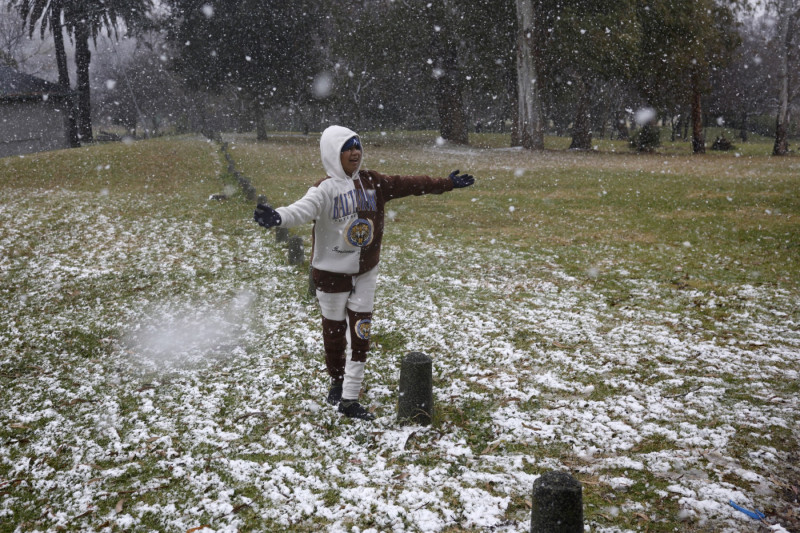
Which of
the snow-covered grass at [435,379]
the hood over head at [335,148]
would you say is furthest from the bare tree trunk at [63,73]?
the hood over head at [335,148]

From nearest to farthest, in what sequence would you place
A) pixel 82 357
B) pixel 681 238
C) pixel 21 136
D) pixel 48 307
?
pixel 82 357 → pixel 48 307 → pixel 681 238 → pixel 21 136

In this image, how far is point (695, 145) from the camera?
1259 inches

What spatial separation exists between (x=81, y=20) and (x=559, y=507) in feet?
131

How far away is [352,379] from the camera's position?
4.38 meters

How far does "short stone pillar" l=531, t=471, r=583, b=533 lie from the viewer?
262 cm

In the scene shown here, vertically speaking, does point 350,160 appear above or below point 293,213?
above

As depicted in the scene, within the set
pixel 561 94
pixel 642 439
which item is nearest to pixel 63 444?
pixel 642 439

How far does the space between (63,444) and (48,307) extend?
4.00 metres

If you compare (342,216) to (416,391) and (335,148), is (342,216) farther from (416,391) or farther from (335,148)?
(416,391)

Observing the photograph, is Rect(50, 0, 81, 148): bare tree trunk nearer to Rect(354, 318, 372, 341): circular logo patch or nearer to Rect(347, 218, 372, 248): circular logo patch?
Rect(347, 218, 372, 248): circular logo patch

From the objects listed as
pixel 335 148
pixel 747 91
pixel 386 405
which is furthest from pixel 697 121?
pixel 335 148

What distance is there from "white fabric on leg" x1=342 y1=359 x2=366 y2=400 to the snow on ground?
229 millimetres

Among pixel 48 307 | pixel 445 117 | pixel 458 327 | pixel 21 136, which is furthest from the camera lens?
pixel 445 117

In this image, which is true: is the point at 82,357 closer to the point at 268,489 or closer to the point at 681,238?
the point at 268,489
